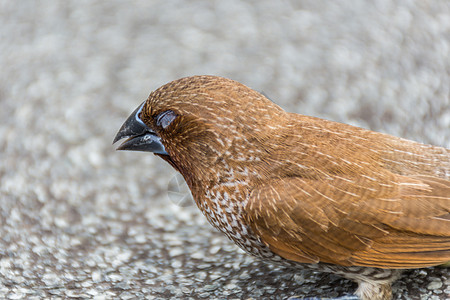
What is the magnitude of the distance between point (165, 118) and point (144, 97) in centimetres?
126

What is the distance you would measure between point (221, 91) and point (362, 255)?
0.72 meters

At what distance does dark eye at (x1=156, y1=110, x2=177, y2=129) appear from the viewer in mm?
2254

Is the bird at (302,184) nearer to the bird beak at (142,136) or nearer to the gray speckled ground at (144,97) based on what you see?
the bird beak at (142,136)

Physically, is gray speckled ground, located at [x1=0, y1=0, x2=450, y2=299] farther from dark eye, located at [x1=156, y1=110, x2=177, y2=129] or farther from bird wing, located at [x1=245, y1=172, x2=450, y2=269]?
dark eye, located at [x1=156, y1=110, x2=177, y2=129]

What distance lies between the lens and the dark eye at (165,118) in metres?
2.25

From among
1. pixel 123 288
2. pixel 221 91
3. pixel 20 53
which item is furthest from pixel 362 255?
pixel 20 53

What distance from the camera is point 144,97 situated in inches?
138

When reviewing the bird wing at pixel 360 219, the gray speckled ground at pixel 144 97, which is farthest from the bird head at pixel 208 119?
the gray speckled ground at pixel 144 97

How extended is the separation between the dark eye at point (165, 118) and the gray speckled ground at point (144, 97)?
765 millimetres

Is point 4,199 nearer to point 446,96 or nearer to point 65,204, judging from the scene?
point 65,204

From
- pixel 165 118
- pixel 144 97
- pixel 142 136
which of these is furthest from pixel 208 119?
pixel 144 97

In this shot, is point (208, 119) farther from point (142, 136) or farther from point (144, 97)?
point (144, 97)

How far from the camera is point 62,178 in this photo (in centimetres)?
322

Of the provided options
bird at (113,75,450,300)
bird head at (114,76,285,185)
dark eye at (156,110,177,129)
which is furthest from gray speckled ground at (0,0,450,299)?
dark eye at (156,110,177,129)
